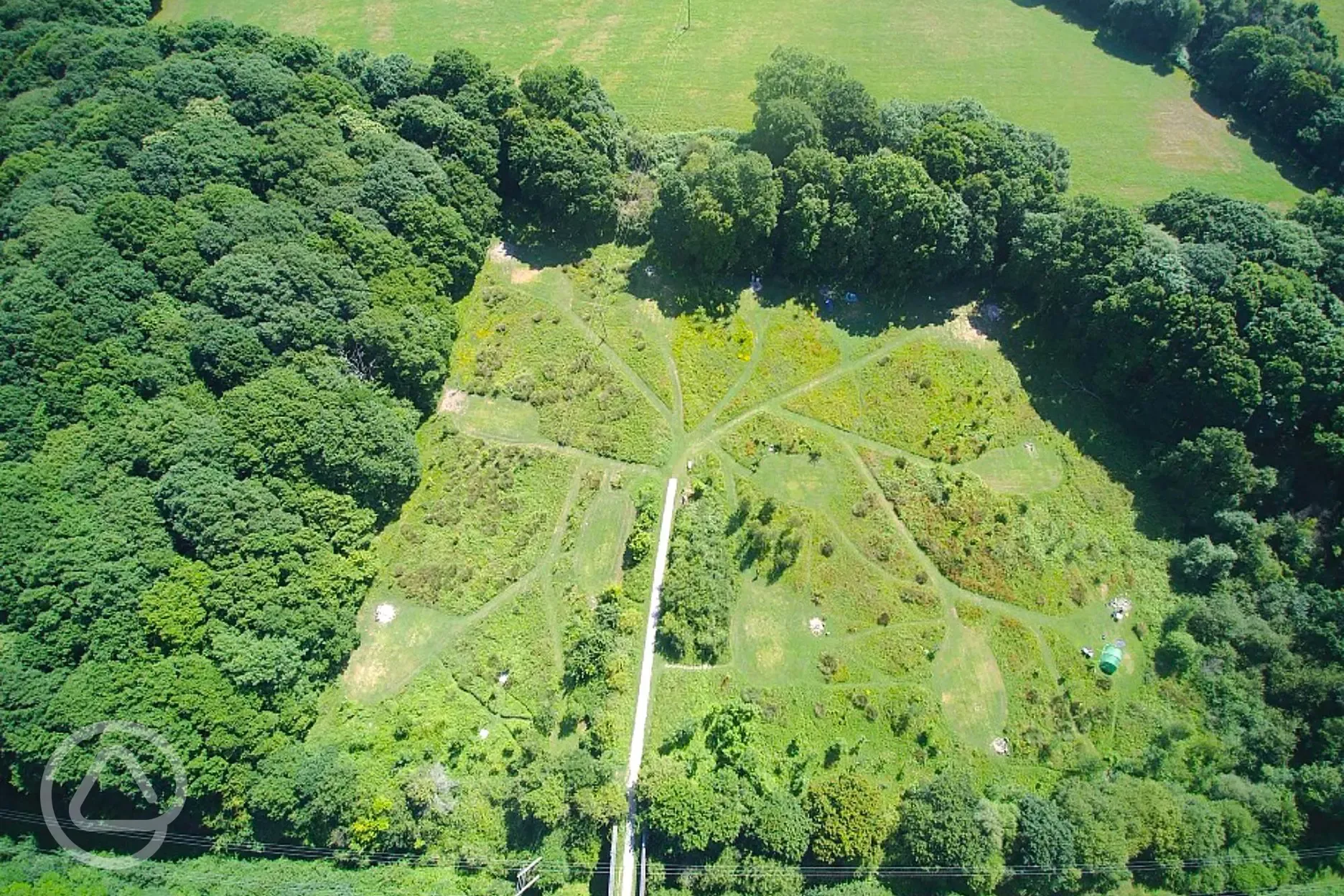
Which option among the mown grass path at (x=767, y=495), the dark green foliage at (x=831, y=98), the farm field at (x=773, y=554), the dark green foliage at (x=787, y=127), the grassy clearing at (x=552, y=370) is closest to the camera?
the farm field at (x=773, y=554)

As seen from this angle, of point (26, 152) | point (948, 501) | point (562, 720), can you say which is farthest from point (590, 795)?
point (26, 152)

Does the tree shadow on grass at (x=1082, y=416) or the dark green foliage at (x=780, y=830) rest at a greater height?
the tree shadow on grass at (x=1082, y=416)

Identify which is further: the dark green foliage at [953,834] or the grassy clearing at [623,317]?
the grassy clearing at [623,317]

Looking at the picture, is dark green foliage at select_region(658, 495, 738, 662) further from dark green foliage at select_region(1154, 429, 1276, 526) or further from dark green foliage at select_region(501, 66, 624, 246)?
dark green foliage at select_region(1154, 429, 1276, 526)

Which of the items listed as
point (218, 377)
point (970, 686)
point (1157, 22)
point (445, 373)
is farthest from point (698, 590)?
point (1157, 22)

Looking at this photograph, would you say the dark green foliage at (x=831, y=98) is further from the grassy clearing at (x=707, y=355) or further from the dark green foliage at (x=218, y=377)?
the dark green foliage at (x=218, y=377)

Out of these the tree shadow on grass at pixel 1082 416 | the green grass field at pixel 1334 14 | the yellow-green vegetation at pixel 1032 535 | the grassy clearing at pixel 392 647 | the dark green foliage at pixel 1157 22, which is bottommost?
the grassy clearing at pixel 392 647

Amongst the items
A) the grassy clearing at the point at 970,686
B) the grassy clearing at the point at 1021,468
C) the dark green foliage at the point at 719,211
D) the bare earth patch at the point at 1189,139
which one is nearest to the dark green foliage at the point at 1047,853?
the grassy clearing at the point at 970,686

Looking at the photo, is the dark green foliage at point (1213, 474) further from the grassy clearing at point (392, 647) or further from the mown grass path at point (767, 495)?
the grassy clearing at point (392, 647)

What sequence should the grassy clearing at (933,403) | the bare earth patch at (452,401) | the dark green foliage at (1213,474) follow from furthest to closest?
1. the bare earth patch at (452,401)
2. the grassy clearing at (933,403)
3. the dark green foliage at (1213,474)
